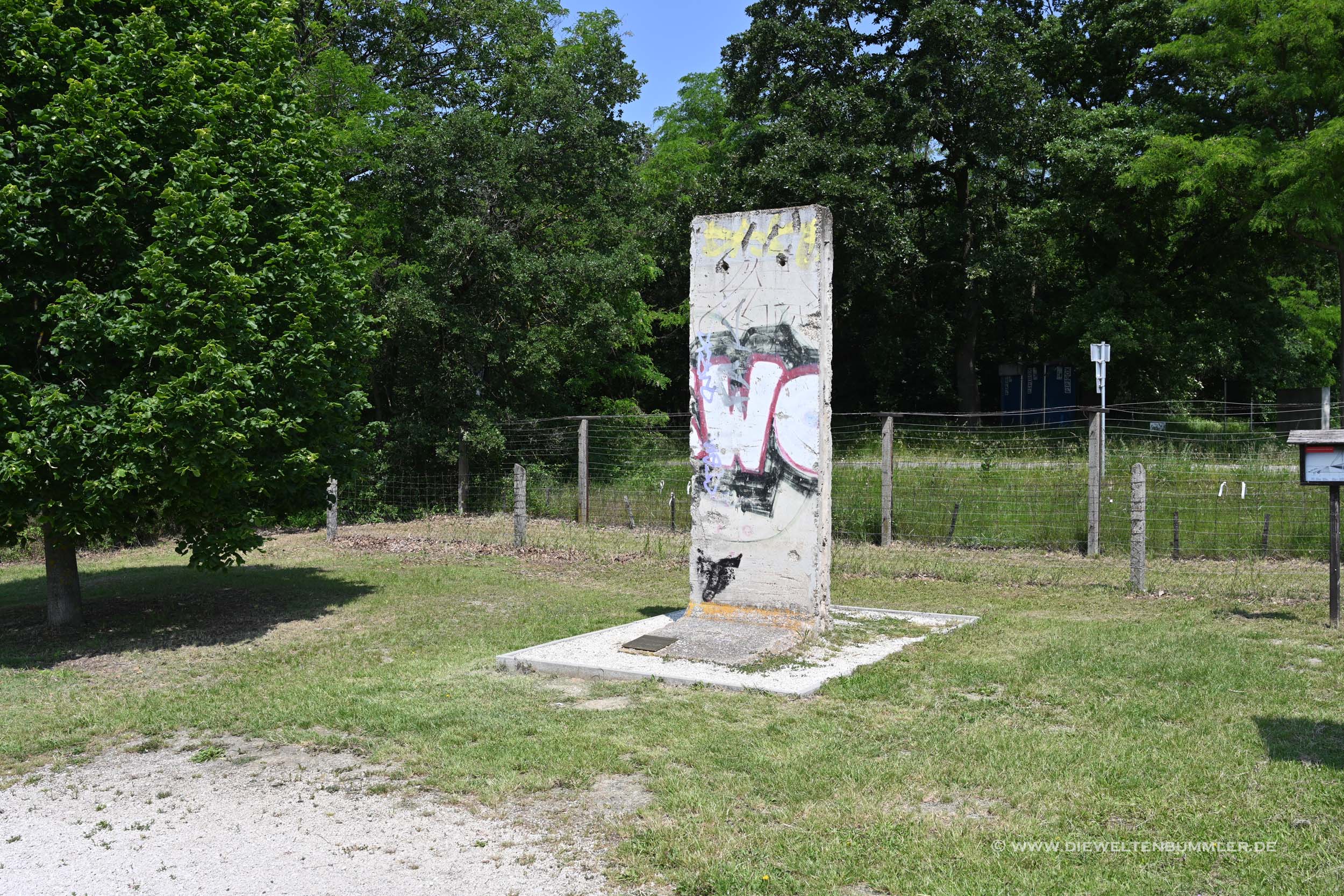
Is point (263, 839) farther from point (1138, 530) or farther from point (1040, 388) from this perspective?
point (1040, 388)

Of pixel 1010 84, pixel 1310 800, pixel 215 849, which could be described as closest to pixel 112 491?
pixel 215 849

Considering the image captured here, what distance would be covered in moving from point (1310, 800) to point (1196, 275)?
30818 millimetres

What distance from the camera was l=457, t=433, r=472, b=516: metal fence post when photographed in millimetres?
19938

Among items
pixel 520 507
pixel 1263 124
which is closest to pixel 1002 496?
pixel 520 507

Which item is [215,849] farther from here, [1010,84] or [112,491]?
[1010,84]

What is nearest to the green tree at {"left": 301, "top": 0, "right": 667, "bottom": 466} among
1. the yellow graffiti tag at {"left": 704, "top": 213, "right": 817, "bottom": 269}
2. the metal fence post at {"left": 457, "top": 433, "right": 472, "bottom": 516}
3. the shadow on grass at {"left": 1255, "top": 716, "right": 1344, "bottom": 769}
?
the metal fence post at {"left": 457, "top": 433, "right": 472, "bottom": 516}

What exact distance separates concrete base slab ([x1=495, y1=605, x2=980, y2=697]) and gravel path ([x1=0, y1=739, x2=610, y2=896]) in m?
2.14

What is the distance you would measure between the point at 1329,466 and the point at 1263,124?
2233 cm

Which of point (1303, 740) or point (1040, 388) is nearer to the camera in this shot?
point (1303, 740)

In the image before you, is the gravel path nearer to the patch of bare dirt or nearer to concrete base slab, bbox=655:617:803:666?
concrete base slab, bbox=655:617:803:666

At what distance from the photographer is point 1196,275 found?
103ft

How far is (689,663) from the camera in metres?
7.52

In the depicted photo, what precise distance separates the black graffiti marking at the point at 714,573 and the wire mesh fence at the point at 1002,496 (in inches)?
166

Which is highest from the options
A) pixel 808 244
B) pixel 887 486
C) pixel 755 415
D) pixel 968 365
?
pixel 968 365
